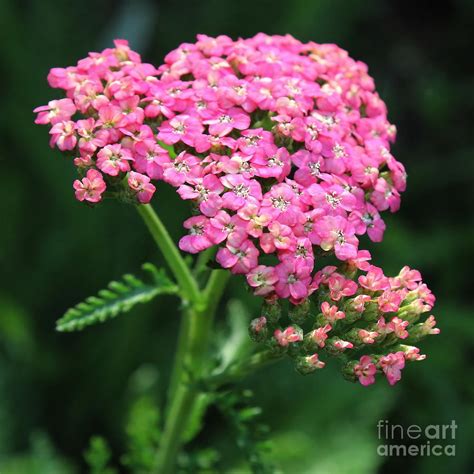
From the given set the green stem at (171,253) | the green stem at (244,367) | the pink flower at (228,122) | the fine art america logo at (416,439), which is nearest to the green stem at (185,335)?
the green stem at (171,253)

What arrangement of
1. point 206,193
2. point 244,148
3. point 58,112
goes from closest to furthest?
point 206,193 → point 244,148 → point 58,112

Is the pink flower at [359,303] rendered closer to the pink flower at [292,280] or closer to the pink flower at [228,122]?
the pink flower at [292,280]

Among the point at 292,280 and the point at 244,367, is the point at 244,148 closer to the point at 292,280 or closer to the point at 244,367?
the point at 292,280

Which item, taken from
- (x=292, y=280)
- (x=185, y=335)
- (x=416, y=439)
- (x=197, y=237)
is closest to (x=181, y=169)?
(x=197, y=237)

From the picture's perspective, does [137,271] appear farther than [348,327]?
Yes

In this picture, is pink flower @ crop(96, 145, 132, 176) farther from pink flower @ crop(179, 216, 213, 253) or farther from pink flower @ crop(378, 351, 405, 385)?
pink flower @ crop(378, 351, 405, 385)

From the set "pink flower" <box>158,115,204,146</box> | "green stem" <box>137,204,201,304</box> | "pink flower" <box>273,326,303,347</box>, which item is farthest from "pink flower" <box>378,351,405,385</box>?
"pink flower" <box>158,115,204,146</box>
